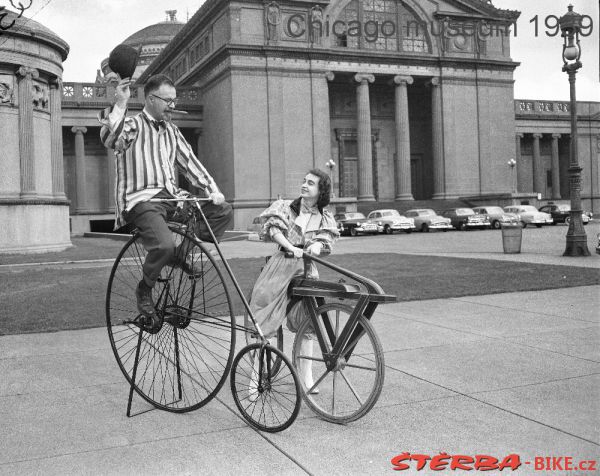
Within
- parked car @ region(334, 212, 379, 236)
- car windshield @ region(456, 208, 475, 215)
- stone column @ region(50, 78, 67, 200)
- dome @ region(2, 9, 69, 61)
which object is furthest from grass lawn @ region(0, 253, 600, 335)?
car windshield @ region(456, 208, 475, 215)

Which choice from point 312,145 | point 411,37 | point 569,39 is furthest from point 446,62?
point 569,39

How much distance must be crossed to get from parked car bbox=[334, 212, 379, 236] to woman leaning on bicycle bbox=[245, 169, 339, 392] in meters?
38.0

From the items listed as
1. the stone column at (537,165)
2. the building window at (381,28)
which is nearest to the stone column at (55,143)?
the building window at (381,28)

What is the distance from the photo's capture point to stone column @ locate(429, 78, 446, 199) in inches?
2297

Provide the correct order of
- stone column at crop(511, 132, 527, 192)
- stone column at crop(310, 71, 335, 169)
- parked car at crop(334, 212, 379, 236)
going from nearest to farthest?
1. parked car at crop(334, 212, 379, 236)
2. stone column at crop(310, 71, 335, 169)
3. stone column at crop(511, 132, 527, 192)

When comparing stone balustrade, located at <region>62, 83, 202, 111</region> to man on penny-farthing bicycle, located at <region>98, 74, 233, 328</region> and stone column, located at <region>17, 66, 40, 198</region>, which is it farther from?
man on penny-farthing bicycle, located at <region>98, 74, 233, 328</region>

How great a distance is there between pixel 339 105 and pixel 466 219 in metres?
18.3

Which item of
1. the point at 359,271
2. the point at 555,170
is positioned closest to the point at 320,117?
the point at 555,170

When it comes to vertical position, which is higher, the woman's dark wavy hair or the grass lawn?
the woman's dark wavy hair

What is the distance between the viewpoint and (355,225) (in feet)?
146

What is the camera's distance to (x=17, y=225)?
23.6 metres

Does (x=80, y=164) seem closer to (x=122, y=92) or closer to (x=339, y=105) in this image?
(x=339, y=105)

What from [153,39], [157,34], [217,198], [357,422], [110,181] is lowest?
[357,422]

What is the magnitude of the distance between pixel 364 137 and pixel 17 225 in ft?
120
